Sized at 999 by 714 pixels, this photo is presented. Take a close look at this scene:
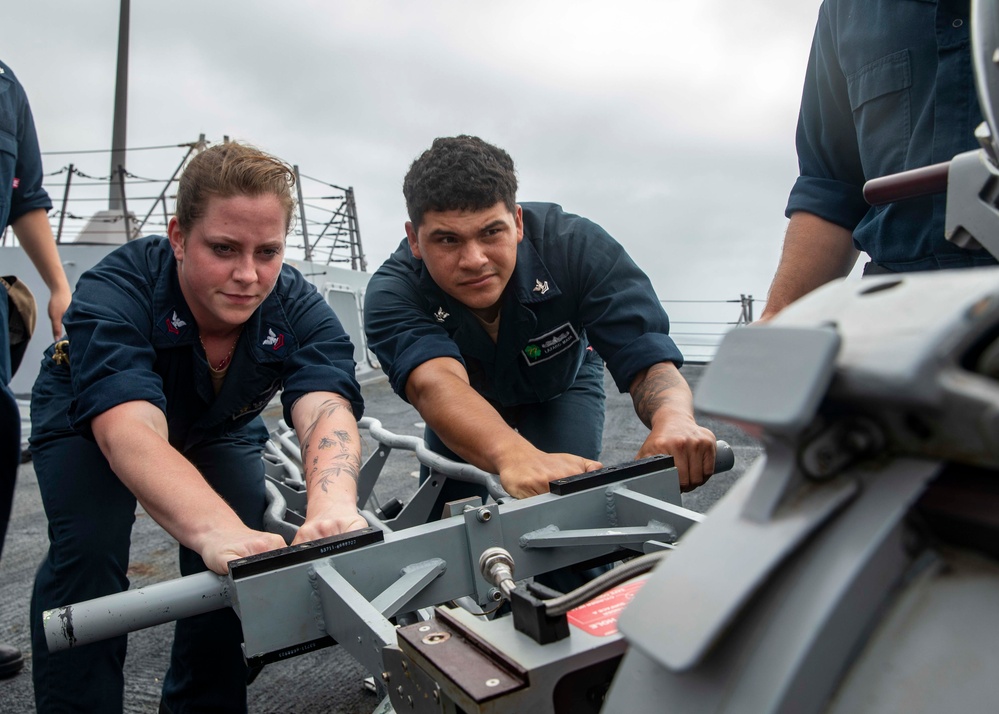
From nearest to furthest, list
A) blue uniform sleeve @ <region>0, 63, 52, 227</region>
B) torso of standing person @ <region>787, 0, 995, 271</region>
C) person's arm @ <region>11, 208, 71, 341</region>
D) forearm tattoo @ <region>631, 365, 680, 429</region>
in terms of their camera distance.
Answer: torso of standing person @ <region>787, 0, 995, 271</region>, forearm tattoo @ <region>631, 365, 680, 429</region>, blue uniform sleeve @ <region>0, 63, 52, 227</region>, person's arm @ <region>11, 208, 71, 341</region>

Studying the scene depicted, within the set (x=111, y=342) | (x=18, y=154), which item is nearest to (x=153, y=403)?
(x=111, y=342)

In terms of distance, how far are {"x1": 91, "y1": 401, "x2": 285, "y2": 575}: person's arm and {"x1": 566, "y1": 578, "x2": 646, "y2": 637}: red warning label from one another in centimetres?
76

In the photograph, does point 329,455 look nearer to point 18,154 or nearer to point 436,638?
point 436,638

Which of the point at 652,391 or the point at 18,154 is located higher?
the point at 18,154

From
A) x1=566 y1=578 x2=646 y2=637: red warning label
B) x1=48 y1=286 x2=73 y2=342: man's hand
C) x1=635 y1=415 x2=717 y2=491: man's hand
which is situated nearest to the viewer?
x1=566 y1=578 x2=646 y2=637: red warning label

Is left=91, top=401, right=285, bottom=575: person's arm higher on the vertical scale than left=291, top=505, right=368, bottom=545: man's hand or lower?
higher

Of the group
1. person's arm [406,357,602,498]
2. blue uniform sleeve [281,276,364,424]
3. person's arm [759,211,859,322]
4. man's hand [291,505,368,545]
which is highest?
person's arm [759,211,859,322]

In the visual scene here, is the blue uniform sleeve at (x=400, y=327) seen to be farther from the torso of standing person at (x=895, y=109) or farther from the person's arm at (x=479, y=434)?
the torso of standing person at (x=895, y=109)

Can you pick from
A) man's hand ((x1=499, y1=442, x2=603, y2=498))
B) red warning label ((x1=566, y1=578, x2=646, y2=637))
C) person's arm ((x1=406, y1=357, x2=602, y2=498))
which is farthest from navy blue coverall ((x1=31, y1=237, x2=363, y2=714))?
red warning label ((x1=566, y1=578, x2=646, y2=637))

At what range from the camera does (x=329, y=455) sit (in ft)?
6.41

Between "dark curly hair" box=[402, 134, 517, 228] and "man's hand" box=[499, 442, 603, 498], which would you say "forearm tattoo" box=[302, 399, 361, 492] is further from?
"dark curly hair" box=[402, 134, 517, 228]

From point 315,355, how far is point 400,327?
370mm

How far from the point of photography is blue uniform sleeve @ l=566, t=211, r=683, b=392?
7.97 ft

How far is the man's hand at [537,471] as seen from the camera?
69.5 inches
